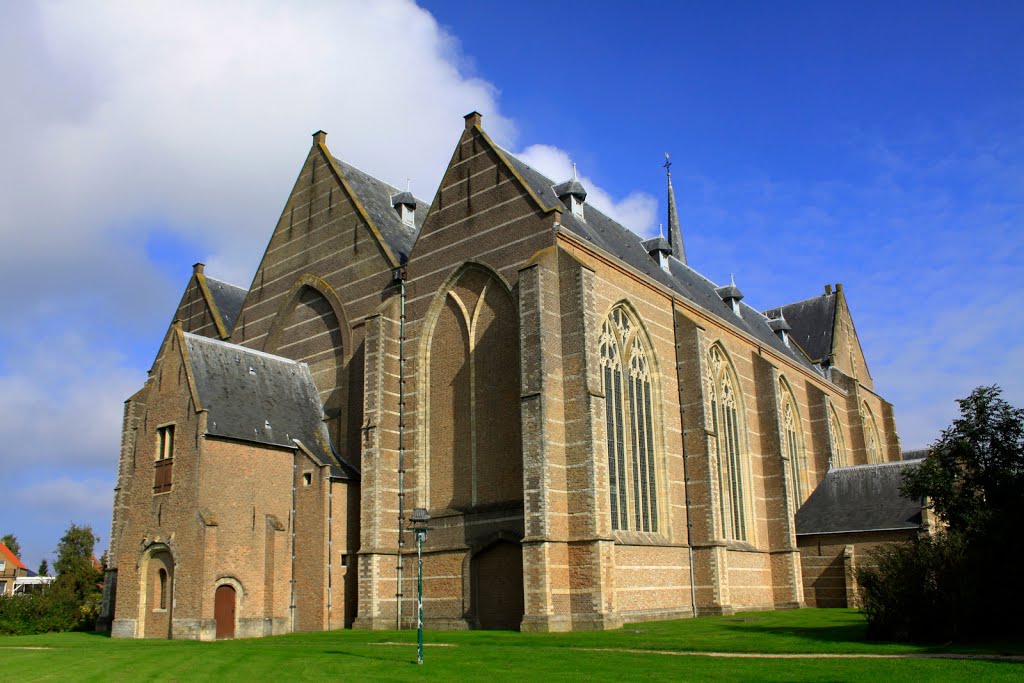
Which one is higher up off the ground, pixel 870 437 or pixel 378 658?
pixel 870 437

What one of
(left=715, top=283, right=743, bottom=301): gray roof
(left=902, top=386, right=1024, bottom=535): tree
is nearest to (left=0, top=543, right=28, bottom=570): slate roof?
(left=715, top=283, right=743, bottom=301): gray roof

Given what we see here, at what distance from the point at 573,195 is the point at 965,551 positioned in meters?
19.1

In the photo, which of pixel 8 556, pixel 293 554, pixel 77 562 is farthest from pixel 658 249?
pixel 8 556

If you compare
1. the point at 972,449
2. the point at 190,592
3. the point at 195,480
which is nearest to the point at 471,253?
the point at 195,480

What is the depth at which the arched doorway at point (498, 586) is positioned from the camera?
26172mm

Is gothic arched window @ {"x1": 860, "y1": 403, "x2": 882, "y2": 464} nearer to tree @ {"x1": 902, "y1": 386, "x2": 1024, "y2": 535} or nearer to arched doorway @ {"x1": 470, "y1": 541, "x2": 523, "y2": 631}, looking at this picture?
tree @ {"x1": 902, "y1": 386, "x2": 1024, "y2": 535}

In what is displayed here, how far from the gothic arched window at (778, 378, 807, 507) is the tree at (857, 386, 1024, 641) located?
1971 cm

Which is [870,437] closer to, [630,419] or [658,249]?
[658,249]

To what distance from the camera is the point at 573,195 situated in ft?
109

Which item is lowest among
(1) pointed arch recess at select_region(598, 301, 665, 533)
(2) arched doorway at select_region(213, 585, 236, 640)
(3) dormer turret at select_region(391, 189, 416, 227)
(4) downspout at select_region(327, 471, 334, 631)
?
(2) arched doorway at select_region(213, 585, 236, 640)

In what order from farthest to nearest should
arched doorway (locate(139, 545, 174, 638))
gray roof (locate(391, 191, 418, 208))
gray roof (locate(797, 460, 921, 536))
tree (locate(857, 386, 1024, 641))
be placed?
gray roof (locate(391, 191, 418, 208))
gray roof (locate(797, 460, 921, 536))
arched doorway (locate(139, 545, 174, 638))
tree (locate(857, 386, 1024, 641))

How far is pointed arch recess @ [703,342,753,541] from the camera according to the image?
35.8 meters

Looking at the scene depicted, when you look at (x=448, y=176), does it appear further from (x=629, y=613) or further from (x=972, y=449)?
(x=972, y=449)

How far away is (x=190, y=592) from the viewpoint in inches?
1046
